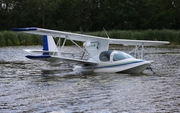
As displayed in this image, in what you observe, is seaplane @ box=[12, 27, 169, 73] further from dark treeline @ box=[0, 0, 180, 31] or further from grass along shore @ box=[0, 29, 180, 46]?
dark treeline @ box=[0, 0, 180, 31]

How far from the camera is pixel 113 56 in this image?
19.4 meters

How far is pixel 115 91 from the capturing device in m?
14.1

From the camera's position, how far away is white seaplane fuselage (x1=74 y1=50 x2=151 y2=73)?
18.7 metres

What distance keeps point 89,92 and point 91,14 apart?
63071 mm

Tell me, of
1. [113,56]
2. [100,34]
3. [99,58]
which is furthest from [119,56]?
[100,34]

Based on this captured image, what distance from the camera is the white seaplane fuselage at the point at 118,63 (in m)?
18.7

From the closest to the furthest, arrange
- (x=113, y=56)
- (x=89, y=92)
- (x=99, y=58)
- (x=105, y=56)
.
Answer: (x=89, y=92), (x=113, y=56), (x=105, y=56), (x=99, y=58)

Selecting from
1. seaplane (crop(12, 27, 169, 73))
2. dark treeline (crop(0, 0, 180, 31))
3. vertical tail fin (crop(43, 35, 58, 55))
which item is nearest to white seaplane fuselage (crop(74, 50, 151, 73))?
seaplane (crop(12, 27, 169, 73))

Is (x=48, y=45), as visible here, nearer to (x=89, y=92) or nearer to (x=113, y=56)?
(x=113, y=56)

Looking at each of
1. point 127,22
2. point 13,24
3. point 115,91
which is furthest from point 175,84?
point 13,24

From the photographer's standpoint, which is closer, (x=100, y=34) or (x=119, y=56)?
(x=119, y=56)

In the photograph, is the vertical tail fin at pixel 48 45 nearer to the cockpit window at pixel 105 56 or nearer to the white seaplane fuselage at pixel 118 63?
the white seaplane fuselage at pixel 118 63

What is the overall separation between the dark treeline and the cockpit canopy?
50344 millimetres

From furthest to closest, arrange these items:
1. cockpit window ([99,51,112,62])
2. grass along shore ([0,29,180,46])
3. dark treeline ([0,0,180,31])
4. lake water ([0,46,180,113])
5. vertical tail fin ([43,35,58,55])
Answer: dark treeline ([0,0,180,31]), grass along shore ([0,29,180,46]), vertical tail fin ([43,35,58,55]), cockpit window ([99,51,112,62]), lake water ([0,46,180,113])
